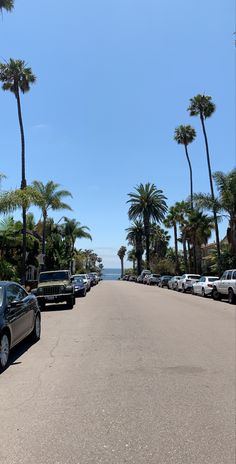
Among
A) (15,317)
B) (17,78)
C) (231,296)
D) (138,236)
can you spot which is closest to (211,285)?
(231,296)

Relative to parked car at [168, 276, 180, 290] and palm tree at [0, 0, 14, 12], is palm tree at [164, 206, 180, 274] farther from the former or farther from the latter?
palm tree at [0, 0, 14, 12]

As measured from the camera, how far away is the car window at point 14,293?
32.2 ft

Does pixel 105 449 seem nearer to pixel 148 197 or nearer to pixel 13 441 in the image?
pixel 13 441

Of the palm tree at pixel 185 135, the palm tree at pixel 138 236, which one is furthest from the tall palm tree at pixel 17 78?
the palm tree at pixel 138 236

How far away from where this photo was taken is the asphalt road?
4922 millimetres

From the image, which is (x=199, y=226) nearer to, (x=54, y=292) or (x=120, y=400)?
(x=54, y=292)

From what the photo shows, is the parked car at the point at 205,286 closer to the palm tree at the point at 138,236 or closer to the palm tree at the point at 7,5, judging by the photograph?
the palm tree at the point at 7,5

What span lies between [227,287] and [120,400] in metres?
21.1

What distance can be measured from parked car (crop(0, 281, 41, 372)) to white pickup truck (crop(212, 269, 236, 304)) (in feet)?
53.2

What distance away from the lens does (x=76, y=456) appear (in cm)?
473

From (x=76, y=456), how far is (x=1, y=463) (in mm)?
705

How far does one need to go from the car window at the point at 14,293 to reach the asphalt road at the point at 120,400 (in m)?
1.17

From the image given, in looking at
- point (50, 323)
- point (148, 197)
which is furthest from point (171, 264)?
point (50, 323)

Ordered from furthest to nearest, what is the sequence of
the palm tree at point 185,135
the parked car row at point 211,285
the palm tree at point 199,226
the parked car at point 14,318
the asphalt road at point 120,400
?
the palm tree at point 185,135 < the palm tree at point 199,226 < the parked car row at point 211,285 < the parked car at point 14,318 < the asphalt road at point 120,400
